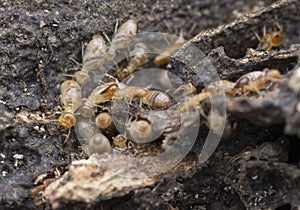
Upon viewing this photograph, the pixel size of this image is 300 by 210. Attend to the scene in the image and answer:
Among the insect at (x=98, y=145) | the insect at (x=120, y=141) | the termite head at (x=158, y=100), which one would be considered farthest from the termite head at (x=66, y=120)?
the termite head at (x=158, y=100)

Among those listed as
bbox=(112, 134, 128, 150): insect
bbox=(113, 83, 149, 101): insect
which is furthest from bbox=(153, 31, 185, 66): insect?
bbox=(112, 134, 128, 150): insect

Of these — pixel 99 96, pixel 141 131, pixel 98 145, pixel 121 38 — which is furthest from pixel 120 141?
pixel 121 38

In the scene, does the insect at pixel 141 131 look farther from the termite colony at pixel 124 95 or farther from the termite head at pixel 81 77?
the termite head at pixel 81 77

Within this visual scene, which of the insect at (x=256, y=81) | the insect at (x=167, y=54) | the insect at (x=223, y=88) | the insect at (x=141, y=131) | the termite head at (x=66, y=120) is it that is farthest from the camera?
the insect at (x=167, y=54)

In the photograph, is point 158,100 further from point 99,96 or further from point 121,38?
point 121,38

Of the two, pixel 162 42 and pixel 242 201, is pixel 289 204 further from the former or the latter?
pixel 162 42

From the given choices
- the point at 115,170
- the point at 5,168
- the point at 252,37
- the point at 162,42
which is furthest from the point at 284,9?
the point at 5,168

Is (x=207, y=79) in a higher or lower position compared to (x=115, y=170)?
higher
